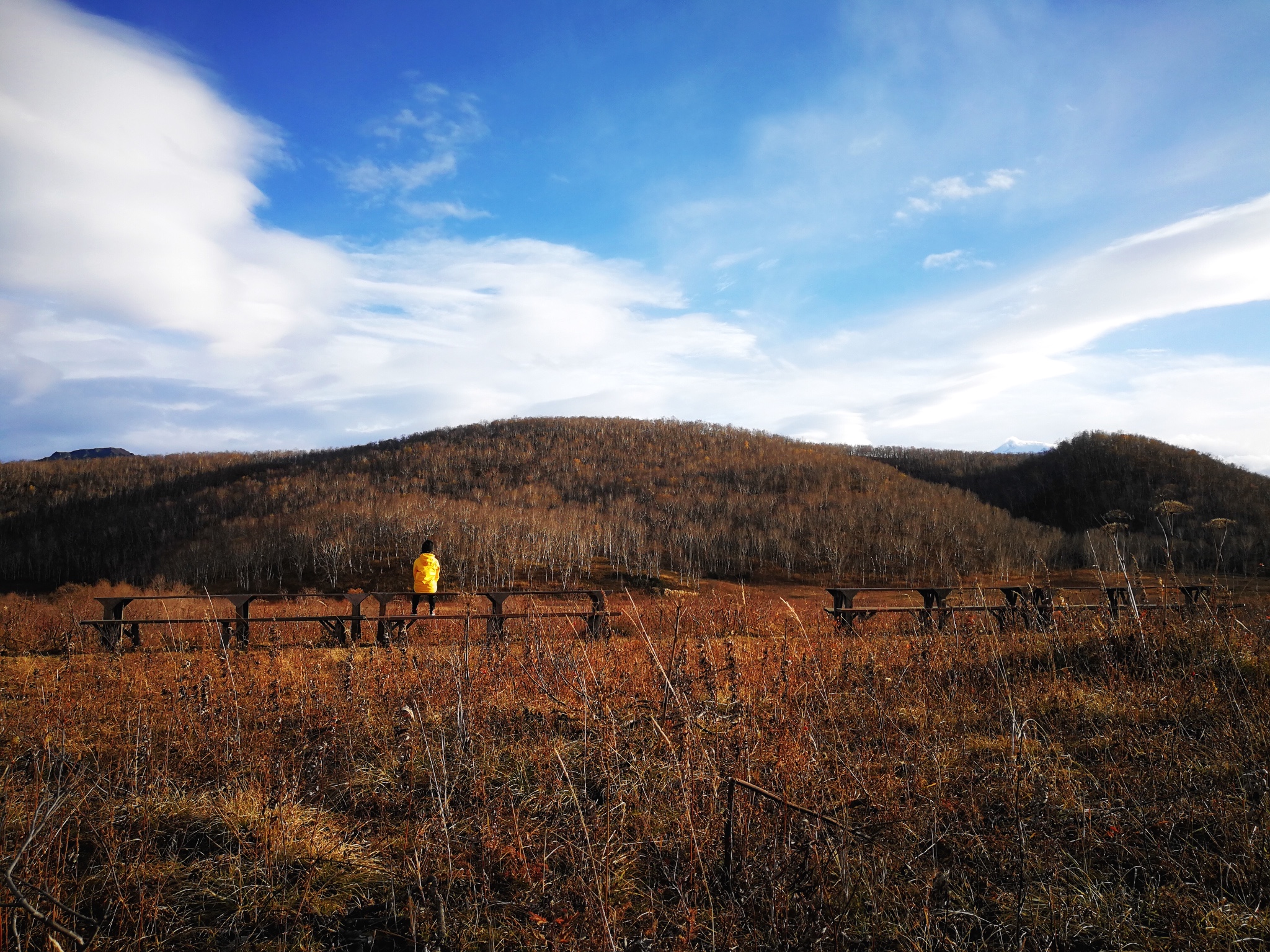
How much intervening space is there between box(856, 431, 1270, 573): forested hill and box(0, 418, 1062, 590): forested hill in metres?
8.43

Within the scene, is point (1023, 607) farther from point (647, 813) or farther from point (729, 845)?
point (729, 845)

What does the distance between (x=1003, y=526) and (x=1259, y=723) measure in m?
50.9

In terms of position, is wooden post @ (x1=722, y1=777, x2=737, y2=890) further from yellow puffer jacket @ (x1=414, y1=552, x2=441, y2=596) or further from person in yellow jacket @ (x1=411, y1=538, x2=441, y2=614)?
yellow puffer jacket @ (x1=414, y1=552, x2=441, y2=596)

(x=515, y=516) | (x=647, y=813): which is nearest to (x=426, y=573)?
(x=647, y=813)

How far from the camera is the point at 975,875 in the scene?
336cm

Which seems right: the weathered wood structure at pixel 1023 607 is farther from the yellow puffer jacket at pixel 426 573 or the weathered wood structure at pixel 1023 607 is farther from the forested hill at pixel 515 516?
the forested hill at pixel 515 516

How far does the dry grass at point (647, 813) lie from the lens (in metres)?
3.01

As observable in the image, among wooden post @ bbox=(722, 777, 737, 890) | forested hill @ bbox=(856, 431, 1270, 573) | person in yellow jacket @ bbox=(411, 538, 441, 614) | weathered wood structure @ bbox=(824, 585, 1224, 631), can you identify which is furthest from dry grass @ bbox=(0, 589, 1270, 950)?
forested hill @ bbox=(856, 431, 1270, 573)

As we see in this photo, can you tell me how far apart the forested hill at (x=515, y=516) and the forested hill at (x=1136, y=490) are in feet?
27.7

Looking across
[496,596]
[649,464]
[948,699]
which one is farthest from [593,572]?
[948,699]

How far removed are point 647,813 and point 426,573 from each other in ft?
29.4

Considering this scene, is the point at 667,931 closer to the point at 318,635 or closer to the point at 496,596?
the point at 496,596

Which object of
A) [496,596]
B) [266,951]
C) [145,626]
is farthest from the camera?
[145,626]

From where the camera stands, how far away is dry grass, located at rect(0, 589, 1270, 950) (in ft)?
9.88
